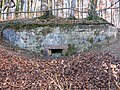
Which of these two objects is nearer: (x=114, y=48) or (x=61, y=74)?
(x=61, y=74)

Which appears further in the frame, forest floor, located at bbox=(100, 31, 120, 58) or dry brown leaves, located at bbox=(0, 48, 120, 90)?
forest floor, located at bbox=(100, 31, 120, 58)

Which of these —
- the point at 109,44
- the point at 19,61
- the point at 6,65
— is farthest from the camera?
the point at 109,44

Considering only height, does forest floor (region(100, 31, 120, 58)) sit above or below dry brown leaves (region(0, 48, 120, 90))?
above

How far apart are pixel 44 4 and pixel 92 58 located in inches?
397

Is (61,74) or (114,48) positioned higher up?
(114,48)

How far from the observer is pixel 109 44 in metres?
11.6

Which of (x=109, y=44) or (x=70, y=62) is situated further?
(x=109, y=44)

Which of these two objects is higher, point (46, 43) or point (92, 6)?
point (92, 6)

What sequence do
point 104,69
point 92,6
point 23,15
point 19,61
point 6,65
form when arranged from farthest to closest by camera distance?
point 23,15, point 92,6, point 19,61, point 6,65, point 104,69

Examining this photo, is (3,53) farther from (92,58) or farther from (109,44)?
(109,44)

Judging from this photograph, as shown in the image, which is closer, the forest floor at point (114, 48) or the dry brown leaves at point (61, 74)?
the dry brown leaves at point (61, 74)

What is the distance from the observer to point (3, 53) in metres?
9.52

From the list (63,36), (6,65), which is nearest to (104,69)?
(6,65)

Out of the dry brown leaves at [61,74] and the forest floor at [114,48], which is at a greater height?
the forest floor at [114,48]
